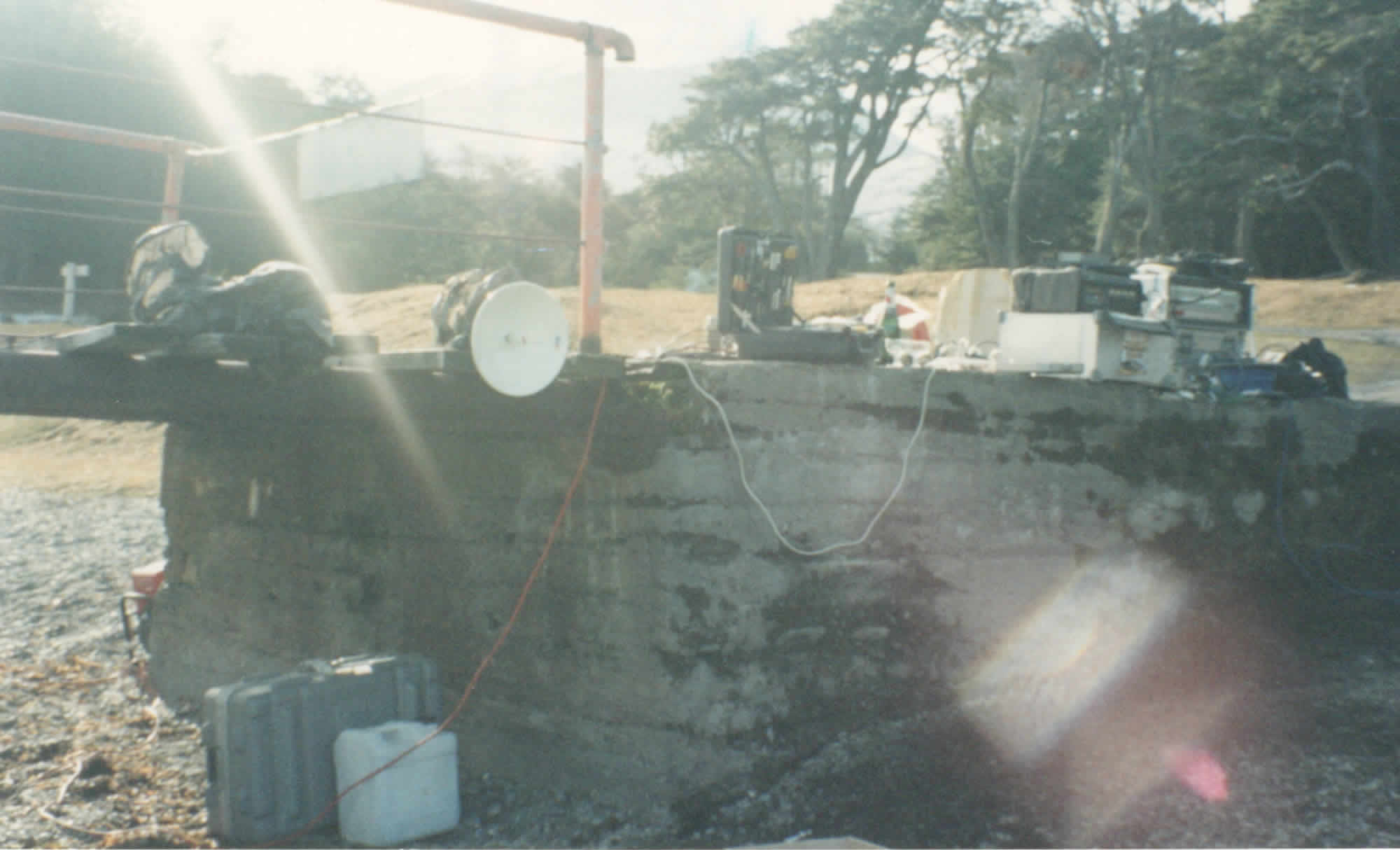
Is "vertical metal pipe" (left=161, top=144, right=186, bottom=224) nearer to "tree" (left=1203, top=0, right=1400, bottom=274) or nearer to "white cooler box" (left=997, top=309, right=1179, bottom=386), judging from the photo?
"white cooler box" (left=997, top=309, right=1179, bottom=386)

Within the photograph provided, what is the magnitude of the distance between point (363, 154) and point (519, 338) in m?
1.62

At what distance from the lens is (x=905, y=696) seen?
6.69 metres

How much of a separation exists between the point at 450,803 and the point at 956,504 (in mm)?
3074

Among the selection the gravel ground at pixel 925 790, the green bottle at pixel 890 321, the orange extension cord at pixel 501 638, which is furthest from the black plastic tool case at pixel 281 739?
the green bottle at pixel 890 321

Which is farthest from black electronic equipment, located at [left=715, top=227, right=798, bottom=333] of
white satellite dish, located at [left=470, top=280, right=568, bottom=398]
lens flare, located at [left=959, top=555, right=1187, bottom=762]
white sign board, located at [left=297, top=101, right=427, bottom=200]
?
lens flare, located at [left=959, top=555, right=1187, bottom=762]

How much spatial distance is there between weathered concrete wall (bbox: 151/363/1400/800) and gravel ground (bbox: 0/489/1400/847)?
0.20 meters

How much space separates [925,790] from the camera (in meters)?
6.23

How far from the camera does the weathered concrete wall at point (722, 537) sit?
6422 mm

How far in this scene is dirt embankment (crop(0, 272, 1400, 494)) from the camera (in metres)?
19.0

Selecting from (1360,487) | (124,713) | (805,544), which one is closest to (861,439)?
(805,544)

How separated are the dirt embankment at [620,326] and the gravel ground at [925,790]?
10.0 meters

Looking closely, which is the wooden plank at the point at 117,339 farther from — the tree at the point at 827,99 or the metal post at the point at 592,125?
the tree at the point at 827,99

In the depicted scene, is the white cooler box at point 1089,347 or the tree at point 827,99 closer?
the white cooler box at point 1089,347

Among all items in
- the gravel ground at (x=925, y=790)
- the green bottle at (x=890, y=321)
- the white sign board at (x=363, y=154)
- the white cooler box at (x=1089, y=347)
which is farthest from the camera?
the green bottle at (x=890, y=321)
